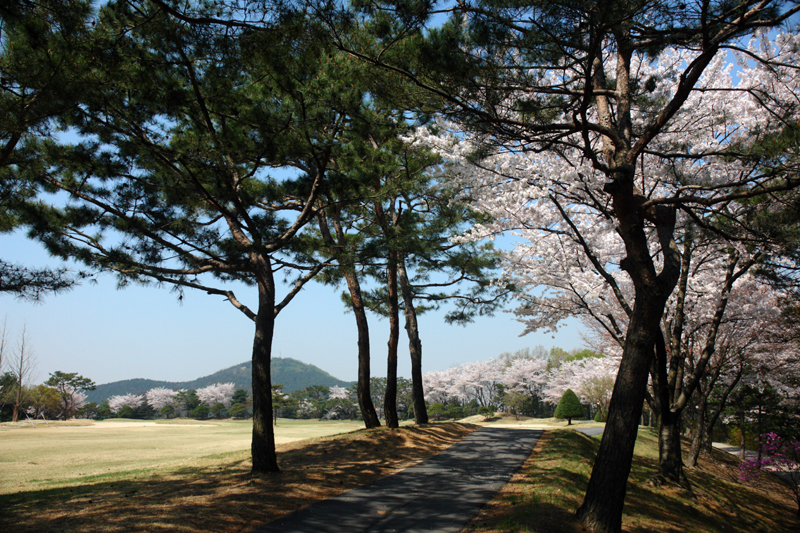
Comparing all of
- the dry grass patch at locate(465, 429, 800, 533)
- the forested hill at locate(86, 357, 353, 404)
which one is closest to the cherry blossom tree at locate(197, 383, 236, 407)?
the dry grass patch at locate(465, 429, 800, 533)

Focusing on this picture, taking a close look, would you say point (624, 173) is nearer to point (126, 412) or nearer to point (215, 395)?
point (126, 412)

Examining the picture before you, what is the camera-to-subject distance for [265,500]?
5.01 meters

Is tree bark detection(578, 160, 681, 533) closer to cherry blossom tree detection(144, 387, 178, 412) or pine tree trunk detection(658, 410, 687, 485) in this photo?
pine tree trunk detection(658, 410, 687, 485)

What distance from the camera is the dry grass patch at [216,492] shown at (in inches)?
165

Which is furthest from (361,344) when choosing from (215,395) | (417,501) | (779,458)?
(215,395)

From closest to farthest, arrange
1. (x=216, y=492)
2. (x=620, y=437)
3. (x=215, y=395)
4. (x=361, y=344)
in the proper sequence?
(x=620, y=437) < (x=216, y=492) < (x=361, y=344) < (x=215, y=395)

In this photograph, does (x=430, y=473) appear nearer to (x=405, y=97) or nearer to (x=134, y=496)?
(x=134, y=496)

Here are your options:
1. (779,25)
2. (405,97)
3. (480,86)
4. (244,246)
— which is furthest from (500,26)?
(244,246)

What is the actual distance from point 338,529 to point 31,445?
1634 cm

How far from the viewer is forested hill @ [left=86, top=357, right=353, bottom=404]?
123 m

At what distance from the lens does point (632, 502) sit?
6.01 meters

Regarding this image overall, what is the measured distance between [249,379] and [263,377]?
463 ft

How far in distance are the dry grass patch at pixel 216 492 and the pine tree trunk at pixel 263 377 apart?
313 mm

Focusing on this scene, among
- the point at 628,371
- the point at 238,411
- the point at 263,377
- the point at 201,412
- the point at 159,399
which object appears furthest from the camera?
the point at 159,399
